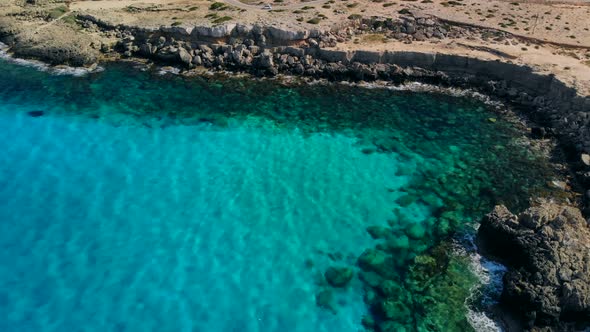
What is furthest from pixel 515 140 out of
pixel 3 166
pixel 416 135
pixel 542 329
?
pixel 3 166

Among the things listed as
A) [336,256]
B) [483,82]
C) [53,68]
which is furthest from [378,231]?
[53,68]

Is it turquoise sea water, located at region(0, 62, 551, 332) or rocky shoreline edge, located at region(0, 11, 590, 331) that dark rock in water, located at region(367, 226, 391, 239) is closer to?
turquoise sea water, located at region(0, 62, 551, 332)

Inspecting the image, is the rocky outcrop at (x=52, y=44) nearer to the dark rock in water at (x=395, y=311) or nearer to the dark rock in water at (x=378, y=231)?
the dark rock in water at (x=378, y=231)

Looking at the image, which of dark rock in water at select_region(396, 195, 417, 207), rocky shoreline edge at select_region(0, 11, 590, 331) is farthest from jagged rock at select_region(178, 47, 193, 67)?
dark rock in water at select_region(396, 195, 417, 207)

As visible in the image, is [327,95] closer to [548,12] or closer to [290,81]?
[290,81]

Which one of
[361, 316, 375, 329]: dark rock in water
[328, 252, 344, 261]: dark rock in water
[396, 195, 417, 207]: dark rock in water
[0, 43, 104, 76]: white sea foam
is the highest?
[0, 43, 104, 76]: white sea foam

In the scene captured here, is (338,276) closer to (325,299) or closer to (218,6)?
(325,299)

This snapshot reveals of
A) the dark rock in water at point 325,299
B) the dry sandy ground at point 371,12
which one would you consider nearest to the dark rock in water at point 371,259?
the dark rock in water at point 325,299
